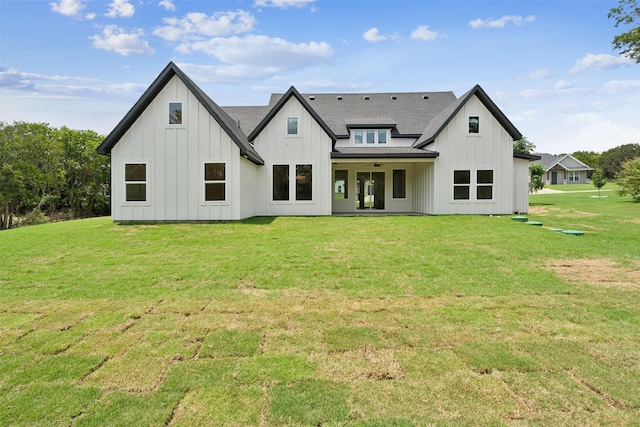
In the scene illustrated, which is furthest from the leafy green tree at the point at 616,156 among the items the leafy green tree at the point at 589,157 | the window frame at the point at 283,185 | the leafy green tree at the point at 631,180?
the window frame at the point at 283,185

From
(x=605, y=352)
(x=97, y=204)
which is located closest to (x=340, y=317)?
(x=605, y=352)

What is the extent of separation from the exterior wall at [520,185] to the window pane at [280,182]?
38.9ft

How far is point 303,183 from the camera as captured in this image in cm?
1711

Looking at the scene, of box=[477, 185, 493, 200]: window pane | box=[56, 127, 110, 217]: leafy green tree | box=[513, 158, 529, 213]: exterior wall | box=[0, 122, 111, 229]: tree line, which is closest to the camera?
box=[477, 185, 493, 200]: window pane

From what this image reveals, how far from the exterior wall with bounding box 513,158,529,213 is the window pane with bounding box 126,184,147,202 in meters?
17.9

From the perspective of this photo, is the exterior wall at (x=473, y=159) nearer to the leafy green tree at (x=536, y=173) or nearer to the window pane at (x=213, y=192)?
the window pane at (x=213, y=192)

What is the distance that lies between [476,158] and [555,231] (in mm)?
6686

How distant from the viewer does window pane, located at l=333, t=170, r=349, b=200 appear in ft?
66.2

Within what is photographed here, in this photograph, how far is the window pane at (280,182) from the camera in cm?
1705

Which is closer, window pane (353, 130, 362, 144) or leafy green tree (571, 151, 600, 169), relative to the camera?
window pane (353, 130, 362, 144)

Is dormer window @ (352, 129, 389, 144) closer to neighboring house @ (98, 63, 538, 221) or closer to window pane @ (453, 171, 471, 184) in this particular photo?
neighboring house @ (98, 63, 538, 221)

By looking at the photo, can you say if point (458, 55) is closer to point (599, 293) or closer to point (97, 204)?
point (599, 293)

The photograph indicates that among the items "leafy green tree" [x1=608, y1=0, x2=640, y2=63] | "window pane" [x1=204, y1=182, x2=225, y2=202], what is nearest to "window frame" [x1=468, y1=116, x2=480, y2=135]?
"leafy green tree" [x1=608, y1=0, x2=640, y2=63]

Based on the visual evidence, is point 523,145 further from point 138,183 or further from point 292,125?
point 138,183
